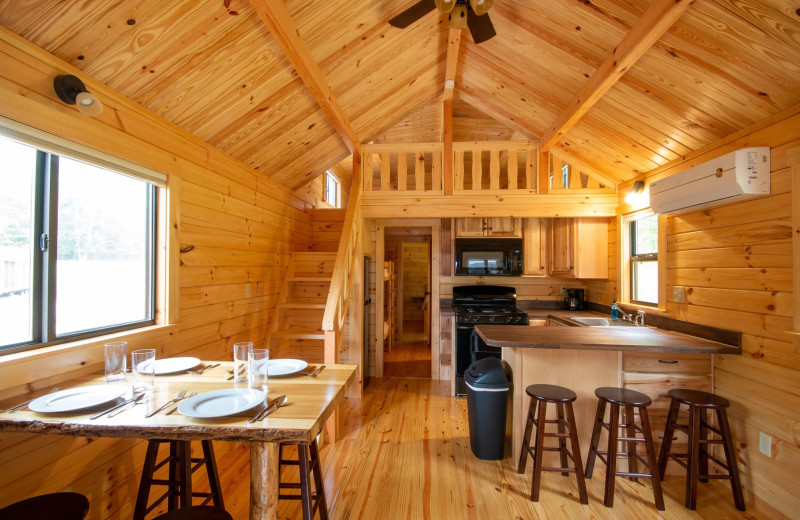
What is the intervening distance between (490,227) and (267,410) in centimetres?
349

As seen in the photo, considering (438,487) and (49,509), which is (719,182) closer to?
(438,487)

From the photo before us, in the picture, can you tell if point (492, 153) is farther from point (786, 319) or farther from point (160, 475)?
point (160, 475)

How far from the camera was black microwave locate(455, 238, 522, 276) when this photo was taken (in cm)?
424

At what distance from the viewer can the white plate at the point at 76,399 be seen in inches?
48.5

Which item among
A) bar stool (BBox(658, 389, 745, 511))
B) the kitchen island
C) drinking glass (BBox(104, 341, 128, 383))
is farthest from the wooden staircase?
bar stool (BBox(658, 389, 745, 511))

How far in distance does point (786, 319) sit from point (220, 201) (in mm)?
3570

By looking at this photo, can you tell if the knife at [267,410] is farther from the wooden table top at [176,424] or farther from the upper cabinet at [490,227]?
the upper cabinet at [490,227]

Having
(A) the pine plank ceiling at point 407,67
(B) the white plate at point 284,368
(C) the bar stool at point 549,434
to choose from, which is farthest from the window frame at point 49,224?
(C) the bar stool at point 549,434

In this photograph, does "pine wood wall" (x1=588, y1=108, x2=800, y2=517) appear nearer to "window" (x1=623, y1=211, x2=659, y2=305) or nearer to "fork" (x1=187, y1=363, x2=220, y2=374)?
"window" (x1=623, y1=211, x2=659, y2=305)

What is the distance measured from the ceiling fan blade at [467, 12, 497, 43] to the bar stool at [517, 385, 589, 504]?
2.29 metres

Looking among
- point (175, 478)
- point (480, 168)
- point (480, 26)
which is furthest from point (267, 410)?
point (480, 168)

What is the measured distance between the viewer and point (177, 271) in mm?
2180

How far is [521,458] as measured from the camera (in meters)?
2.48

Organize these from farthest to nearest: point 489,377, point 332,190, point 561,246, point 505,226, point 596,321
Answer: point 332,190 → point 505,226 → point 561,246 → point 596,321 → point 489,377
